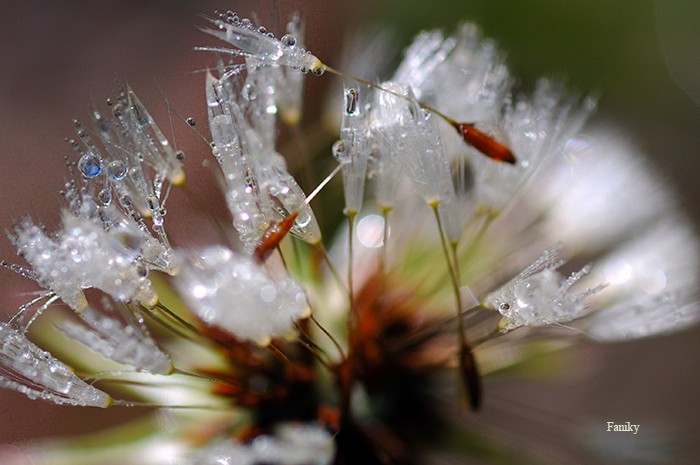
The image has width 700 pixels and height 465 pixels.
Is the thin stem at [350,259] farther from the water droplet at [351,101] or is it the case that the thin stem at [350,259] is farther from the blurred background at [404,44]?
the blurred background at [404,44]

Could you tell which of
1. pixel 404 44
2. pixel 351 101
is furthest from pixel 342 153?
pixel 404 44

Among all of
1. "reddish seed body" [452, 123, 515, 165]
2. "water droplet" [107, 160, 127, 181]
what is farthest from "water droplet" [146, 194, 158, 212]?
"reddish seed body" [452, 123, 515, 165]

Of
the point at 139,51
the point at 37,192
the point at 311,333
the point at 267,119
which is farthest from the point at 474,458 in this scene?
the point at 139,51

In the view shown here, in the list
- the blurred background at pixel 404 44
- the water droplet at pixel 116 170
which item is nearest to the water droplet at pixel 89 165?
the water droplet at pixel 116 170

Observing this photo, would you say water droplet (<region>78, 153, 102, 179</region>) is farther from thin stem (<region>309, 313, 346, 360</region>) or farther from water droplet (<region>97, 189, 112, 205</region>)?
thin stem (<region>309, 313, 346, 360</region>)

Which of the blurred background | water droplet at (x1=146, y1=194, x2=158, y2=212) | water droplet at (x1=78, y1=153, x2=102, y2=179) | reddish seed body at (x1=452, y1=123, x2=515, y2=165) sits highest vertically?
the blurred background
